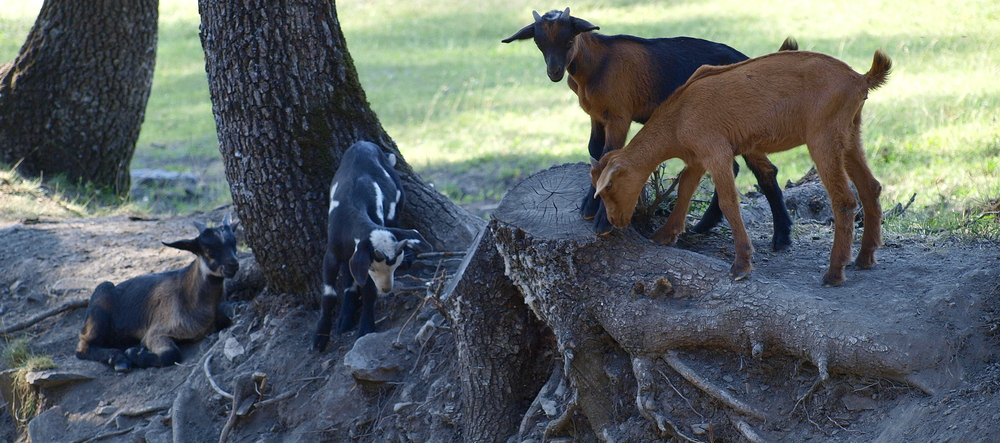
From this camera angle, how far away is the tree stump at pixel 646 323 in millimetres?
2982

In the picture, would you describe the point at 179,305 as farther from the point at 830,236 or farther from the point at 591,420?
the point at 830,236

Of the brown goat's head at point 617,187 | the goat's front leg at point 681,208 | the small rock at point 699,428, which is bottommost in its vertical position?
the small rock at point 699,428

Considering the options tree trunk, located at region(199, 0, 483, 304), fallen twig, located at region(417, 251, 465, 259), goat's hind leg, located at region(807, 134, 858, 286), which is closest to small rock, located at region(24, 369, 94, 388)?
tree trunk, located at region(199, 0, 483, 304)

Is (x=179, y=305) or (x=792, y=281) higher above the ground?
(x=792, y=281)

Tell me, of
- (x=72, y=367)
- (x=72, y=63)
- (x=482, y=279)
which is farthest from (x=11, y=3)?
(x=482, y=279)

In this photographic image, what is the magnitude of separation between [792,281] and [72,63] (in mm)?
7775

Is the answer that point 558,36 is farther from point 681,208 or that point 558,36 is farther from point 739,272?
point 739,272

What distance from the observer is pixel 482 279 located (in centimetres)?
395

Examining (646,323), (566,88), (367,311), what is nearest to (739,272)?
(646,323)

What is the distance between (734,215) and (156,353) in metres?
4.32

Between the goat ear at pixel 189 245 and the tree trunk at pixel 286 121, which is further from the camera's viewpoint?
the goat ear at pixel 189 245

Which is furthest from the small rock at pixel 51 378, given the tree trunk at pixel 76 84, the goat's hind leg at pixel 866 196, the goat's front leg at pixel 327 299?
the goat's hind leg at pixel 866 196

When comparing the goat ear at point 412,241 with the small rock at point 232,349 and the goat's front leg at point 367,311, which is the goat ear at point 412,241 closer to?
the goat's front leg at point 367,311

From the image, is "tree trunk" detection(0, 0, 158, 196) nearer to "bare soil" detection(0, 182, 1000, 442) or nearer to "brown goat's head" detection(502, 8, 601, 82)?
"bare soil" detection(0, 182, 1000, 442)
